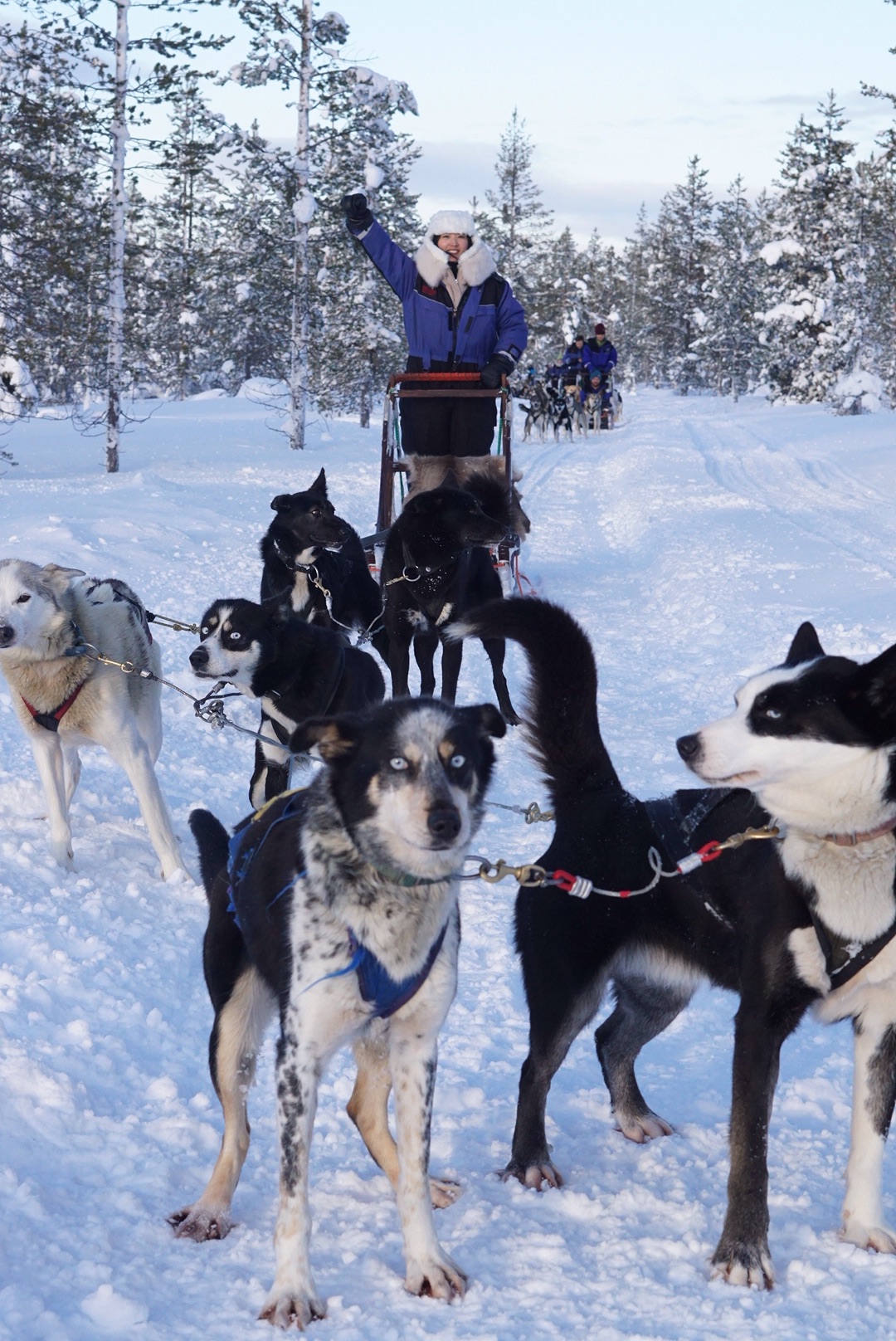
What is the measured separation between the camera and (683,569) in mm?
10648

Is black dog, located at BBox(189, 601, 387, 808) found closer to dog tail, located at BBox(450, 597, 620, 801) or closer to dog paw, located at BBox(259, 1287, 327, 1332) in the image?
dog tail, located at BBox(450, 597, 620, 801)

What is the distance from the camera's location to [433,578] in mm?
6445

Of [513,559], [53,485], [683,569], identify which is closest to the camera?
[513,559]

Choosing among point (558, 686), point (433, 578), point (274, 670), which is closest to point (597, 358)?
point (433, 578)

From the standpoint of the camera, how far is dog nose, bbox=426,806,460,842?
2.23 m

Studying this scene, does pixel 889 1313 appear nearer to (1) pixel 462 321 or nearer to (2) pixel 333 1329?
(2) pixel 333 1329

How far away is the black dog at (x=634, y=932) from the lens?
2322mm

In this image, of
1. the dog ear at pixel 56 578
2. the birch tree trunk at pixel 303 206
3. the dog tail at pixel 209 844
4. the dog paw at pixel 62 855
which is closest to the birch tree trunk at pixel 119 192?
the birch tree trunk at pixel 303 206

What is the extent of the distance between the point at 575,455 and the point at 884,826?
69.9ft

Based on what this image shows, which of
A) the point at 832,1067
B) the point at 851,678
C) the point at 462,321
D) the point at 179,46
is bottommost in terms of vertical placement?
the point at 832,1067

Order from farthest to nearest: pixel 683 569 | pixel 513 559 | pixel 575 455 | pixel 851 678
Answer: pixel 575 455
pixel 683 569
pixel 513 559
pixel 851 678

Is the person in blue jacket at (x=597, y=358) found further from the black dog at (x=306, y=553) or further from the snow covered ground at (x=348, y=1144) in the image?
the black dog at (x=306, y=553)

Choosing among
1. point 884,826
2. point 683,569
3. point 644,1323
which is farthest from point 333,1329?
point 683,569

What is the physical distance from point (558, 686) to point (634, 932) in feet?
1.90
